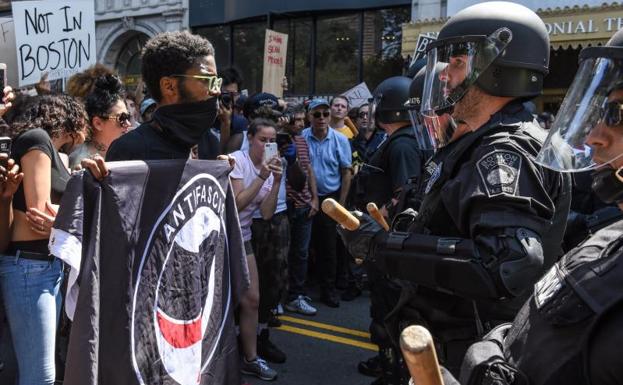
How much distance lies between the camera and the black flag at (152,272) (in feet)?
6.84

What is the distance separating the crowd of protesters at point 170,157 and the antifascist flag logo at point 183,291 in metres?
0.25

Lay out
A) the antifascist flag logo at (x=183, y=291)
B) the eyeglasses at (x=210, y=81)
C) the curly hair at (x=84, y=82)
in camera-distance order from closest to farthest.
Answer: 1. the antifascist flag logo at (x=183, y=291)
2. the eyeglasses at (x=210, y=81)
3. the curly hair at (x=84, y=82)

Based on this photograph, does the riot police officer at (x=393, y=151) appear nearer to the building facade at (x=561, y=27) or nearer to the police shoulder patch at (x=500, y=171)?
the police shoulder patch at (x=500, y=171)

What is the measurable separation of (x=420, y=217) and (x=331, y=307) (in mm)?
3838

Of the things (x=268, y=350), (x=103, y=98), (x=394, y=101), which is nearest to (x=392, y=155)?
(x=394, y=101)

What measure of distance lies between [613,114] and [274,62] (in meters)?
7.80

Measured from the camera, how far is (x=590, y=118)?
1337mm

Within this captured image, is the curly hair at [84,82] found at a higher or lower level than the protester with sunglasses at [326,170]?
higher

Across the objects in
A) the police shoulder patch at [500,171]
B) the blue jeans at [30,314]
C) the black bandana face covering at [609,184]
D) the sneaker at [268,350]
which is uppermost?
the black bandana face covering at [609,184]

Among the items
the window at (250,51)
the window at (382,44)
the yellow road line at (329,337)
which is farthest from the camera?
the window at (250,51)

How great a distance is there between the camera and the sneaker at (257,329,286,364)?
173 inches

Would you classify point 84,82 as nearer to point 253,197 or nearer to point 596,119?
point 253,197

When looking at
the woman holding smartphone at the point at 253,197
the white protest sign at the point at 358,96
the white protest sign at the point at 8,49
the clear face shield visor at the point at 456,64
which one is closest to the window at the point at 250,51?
the white protest sign at the point at 358,96

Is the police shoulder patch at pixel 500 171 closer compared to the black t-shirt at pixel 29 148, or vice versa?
the police shoulder patch at pixel 500 171
